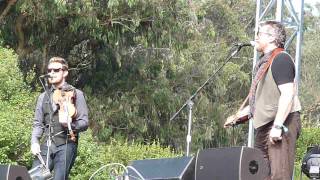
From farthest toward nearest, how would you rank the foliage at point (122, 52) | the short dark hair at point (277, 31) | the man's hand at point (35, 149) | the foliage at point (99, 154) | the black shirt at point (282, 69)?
1. the foliage at point (122, 52)
2. the foliage at point (99, 154)
3. the man's hand at point (35, 149)
4. the short dark hair at point (277, 31)
5. the black shirt at point (282, 69)

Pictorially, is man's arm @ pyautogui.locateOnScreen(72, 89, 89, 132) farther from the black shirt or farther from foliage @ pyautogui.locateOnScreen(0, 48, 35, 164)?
foliage @ pyautogui.locateOnScreen(0, 48, 35, 164)

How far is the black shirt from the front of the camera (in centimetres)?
501

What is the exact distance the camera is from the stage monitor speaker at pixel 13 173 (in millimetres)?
5047

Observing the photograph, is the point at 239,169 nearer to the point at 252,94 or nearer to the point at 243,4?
the point at 252,94

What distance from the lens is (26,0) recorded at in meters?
14.3

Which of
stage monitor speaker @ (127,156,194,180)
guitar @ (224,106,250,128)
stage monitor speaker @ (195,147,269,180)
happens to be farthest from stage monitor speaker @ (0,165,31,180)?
guitar @ (224,106,250,128)

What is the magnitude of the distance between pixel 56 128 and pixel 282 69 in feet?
6.72

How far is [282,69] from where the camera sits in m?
5.02

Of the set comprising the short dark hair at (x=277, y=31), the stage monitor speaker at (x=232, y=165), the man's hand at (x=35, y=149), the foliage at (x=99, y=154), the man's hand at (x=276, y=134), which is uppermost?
the short dark hair at (x=277, y=31)

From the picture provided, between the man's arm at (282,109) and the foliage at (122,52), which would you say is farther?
the foliage at (122,52)

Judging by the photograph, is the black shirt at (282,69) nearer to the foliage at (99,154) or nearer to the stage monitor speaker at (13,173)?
the foliage at (99,154)

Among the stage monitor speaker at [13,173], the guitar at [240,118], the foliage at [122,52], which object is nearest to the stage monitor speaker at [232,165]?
the guitar at [240,118]

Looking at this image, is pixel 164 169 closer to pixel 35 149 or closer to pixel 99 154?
pixel 35 149

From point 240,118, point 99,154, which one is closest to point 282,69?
point 240,118
